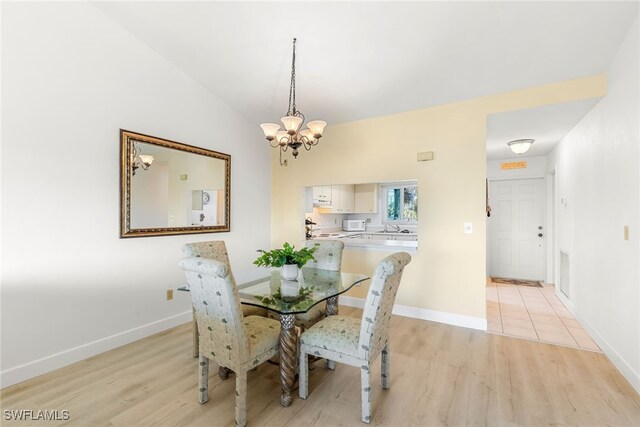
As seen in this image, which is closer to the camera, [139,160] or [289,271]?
[289,271]

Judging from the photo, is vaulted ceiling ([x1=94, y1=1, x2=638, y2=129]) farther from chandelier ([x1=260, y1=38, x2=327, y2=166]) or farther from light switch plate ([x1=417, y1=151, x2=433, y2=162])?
light switch plate ([x1=417, y1=151, x2=433, y2=162])

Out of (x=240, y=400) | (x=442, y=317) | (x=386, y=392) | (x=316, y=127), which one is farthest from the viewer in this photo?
(x=442, y=317)

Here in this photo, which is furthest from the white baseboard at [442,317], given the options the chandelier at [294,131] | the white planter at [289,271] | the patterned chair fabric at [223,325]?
the chandelier at [294,131]

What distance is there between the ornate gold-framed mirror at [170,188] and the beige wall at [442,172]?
1.64m

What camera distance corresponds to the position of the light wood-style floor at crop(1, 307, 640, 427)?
1848mm

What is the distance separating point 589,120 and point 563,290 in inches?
97.5

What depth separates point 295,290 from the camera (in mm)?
2217

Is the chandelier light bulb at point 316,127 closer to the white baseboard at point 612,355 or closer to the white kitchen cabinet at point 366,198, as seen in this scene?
the white baseboard at point 612,355

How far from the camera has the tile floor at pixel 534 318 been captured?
3.05 metres

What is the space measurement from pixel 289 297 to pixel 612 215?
2819 millimetres

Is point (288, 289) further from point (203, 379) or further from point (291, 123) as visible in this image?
point (291, 123)

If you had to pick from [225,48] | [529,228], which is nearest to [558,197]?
[529,228]

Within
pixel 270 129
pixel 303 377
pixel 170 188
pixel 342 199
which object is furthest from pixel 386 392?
pixel 342 199

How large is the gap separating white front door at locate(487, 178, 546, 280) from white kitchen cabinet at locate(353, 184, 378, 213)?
2.25 meters
